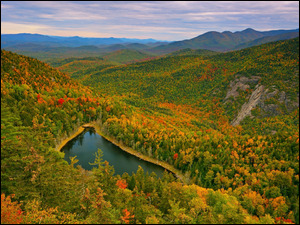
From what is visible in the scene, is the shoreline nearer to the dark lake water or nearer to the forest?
the dark lake water

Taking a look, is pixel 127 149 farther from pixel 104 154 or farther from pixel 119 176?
pixel 119 176

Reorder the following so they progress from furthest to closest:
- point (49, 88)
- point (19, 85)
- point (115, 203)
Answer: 1. point (49, 88)
2. point (19, 85)
3. point (115, 203)

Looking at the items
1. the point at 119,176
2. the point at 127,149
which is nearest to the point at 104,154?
the point at 127,149

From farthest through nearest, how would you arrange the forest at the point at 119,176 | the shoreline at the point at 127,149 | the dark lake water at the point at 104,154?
the shoreline at the point at 127,149
the dark lake water at the point at 104,154
the forest at the point at 119,176

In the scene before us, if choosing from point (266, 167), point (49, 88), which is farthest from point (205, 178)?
point (49, 88)

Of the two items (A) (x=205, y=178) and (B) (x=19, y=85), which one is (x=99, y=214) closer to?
(A) (x=205, y=178)

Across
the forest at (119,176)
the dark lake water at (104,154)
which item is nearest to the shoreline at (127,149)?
the dark lake water at (104,154)

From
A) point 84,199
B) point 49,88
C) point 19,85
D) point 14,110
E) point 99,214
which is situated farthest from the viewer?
point 49,88

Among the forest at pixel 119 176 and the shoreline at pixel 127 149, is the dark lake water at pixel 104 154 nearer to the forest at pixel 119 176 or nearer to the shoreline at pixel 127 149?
the shoreline at pixel 127 149
